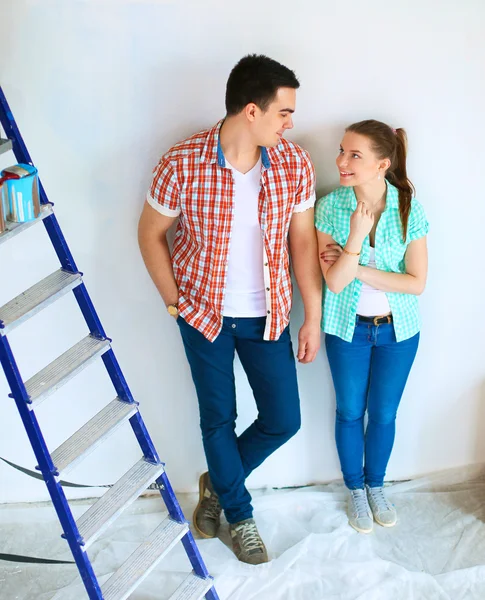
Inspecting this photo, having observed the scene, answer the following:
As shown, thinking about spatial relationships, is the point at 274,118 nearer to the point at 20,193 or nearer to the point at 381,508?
the point at 20,193

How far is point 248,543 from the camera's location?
9.51 ft

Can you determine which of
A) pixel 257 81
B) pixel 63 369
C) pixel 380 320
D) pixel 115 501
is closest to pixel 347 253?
pixel 380 320

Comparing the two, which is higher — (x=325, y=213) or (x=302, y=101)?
(x=302, y=101)

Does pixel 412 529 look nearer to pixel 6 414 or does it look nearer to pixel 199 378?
pixel 199 378

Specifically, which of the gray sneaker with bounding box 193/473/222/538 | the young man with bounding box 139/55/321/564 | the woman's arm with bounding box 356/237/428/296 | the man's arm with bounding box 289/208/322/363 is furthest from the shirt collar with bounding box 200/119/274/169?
the gray sneaker with bounding box 193/473/222/538

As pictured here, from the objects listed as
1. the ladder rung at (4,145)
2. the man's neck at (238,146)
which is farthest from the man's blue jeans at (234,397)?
the ladder rung at (4,145)

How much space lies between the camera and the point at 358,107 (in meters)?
2.62

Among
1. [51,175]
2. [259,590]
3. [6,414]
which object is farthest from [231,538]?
[51,175]

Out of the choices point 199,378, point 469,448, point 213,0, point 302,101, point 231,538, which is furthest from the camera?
point 469,448

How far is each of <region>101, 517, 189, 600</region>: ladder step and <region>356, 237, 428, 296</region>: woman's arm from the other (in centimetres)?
108

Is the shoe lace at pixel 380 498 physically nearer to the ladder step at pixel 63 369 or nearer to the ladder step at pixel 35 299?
the ladder step at pixel 63 369

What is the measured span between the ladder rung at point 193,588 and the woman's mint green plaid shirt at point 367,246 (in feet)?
3.29

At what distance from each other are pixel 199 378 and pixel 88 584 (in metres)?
0.83

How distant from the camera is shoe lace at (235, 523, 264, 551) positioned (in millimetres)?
2895
